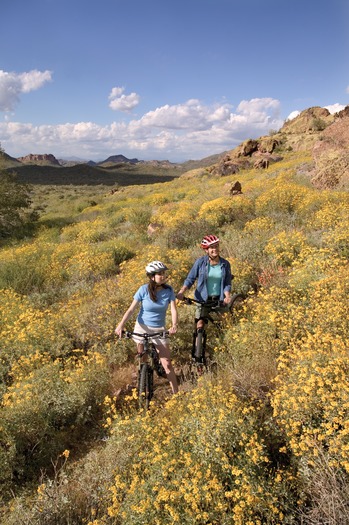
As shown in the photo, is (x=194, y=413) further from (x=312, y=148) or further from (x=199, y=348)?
(x=312, y=148)

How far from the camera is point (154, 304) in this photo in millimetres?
4902

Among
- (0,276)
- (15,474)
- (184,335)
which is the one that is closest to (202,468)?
(15,474)

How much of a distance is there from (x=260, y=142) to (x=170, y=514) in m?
43.8

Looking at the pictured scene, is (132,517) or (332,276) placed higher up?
(332,276)

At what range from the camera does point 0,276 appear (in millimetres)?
10539

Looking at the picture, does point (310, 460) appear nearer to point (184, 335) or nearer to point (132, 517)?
point (132, 517)

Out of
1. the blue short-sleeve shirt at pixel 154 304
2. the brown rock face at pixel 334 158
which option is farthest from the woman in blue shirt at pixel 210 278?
the brown rock face at pixel 334 158

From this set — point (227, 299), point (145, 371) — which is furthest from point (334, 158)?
point (145, 371)

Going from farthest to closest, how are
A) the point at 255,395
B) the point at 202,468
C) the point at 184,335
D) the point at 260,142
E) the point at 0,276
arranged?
the point at 260,142 < the point at 0,276 < the point at 184,335 < the point at 255,395 < the point at 202,468

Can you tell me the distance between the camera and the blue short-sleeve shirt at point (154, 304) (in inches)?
194

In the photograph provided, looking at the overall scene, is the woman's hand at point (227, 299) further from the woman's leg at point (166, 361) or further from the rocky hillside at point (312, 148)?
the rocky hillside at point (312, 148)

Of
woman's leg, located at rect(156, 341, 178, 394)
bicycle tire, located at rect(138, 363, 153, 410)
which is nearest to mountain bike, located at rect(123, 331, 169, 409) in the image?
bicycle tire, located at rect(138, 363, 153, 410)

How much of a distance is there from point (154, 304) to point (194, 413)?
1739 millimetres

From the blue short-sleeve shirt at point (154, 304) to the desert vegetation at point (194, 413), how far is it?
1126 mm
